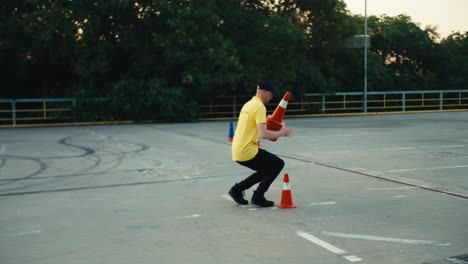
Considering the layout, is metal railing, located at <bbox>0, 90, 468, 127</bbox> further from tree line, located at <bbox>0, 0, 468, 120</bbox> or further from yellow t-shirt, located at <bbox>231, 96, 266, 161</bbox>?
yellow t-shirt, located at <bbox>231, 96, 266, 161</bbox>

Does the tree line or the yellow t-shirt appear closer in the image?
the yellow t-shirt

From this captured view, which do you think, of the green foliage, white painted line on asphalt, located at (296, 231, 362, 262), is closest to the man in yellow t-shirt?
white painted line on asphalt, located at (296, 231, 362, 262)

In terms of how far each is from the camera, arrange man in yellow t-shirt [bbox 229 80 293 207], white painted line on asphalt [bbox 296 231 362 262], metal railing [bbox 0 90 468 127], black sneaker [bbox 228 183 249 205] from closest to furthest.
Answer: white painted line on asphalt [bbox 296 231 362 262], man in yellow t-shirt [bbox 229 80 293 207], black sneaker [bbox 228 183 249 205], metal railing [bbox 0 90 468 127]

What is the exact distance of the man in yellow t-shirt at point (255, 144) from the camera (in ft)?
24.8

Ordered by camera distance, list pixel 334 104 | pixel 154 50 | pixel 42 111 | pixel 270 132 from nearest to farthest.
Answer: pixel 270 132 < pixel 42 111 < pixel 154 50 < pixel 334 104

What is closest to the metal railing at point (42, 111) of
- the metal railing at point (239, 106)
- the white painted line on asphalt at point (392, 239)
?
the metal railing at point (239, 106)

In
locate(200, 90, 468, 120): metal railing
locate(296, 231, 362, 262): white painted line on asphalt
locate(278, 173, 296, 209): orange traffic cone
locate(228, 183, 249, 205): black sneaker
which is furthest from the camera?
locate(200, 90, 468, 120): metal railing

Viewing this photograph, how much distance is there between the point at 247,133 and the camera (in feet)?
25.6

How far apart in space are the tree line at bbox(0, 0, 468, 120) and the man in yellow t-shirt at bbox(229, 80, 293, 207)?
21.3m

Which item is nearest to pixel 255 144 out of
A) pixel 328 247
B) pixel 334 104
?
pixel 328 247

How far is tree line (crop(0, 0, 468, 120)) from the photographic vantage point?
2948 centimetres

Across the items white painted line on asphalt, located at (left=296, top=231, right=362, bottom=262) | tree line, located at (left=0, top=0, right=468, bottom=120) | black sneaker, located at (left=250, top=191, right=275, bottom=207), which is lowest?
white painted line on asphalt, located at (left=296, top=231, right=362, bottom=262)

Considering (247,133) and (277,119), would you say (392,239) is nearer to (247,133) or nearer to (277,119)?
(277,119)

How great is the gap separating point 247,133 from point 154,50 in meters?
24.7
